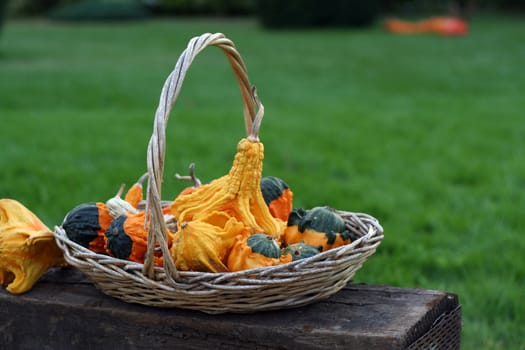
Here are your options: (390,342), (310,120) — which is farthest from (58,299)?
(310,120)

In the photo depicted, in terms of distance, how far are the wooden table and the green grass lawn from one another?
0.87 meters

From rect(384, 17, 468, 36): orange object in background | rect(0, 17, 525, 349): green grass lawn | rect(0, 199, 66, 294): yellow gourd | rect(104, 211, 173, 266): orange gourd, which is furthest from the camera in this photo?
rect(384, 17, 468, 36): orange object in background

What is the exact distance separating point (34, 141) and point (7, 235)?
3654 millimetres

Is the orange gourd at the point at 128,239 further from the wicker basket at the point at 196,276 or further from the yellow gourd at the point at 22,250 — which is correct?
the yellow gourd at the point at 22,250

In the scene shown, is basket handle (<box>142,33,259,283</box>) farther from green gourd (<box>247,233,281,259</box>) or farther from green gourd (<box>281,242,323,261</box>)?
green gourd (<box>281,242,323,261</box>)

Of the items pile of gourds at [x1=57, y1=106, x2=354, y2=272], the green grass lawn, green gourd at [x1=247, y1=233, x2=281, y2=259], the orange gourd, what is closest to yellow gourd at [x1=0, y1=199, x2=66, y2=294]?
pile of gourds at [x1=57, y1=106, x2=354, y2=272]

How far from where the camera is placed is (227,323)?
201 cm

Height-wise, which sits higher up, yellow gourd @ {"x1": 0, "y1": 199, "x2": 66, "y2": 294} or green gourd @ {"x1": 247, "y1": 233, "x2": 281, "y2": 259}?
green gourd @ {"x1": 247, "y1": 233, "x2": 281, "y2": 259}

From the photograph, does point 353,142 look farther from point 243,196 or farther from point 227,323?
point 227,323

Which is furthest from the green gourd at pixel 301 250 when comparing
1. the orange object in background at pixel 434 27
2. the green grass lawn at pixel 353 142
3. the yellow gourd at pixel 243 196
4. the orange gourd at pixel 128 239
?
the orange object in background at pixel 434 27

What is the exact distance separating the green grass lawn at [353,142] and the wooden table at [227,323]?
0.87 metres

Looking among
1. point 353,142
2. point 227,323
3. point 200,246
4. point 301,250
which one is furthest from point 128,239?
point 353,142

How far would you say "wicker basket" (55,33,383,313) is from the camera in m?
1.93

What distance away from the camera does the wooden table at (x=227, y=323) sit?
1.96 m
